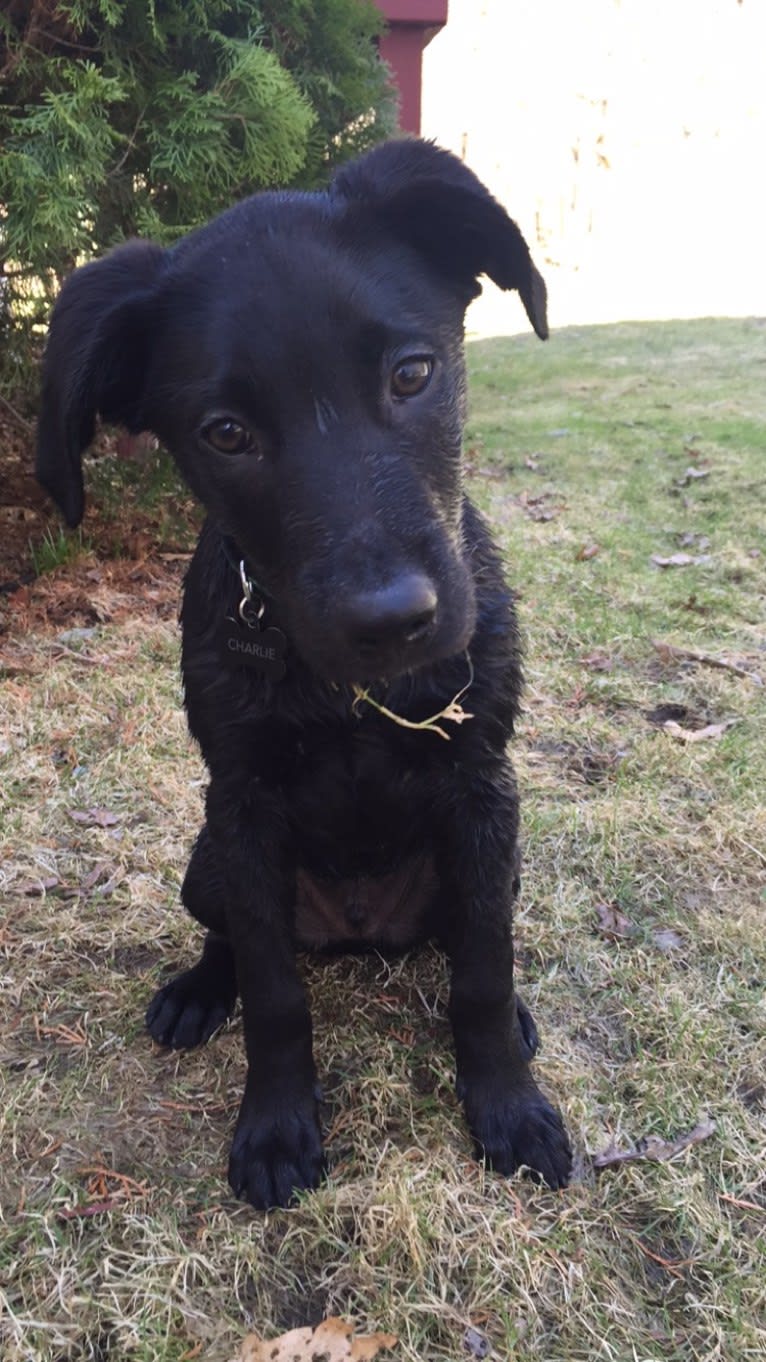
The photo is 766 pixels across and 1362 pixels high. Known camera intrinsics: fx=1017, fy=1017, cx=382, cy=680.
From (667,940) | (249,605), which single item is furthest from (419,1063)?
(249,605)

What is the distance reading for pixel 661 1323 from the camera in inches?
68.1

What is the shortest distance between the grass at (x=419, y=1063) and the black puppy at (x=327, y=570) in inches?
5.4

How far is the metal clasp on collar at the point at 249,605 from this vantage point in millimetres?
1920

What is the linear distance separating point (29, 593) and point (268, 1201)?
346cm

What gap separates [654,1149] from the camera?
2.02m

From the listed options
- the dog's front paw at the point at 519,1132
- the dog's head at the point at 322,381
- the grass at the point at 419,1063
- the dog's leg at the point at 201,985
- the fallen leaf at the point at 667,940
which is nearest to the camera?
the dog's head at the point at 322,381

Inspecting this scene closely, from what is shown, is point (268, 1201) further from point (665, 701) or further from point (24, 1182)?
point (665, 701)

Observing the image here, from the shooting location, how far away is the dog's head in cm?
164

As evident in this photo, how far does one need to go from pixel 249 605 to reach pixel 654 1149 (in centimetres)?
134

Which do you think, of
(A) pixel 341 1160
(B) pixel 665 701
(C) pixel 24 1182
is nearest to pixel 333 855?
(A) pixel 341 1160

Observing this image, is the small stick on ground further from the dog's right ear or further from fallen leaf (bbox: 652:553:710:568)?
the dog's right ear

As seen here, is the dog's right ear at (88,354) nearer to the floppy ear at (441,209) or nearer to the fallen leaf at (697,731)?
the floppy ear at (441,209)

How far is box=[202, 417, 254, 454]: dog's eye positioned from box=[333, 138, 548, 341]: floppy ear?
50 centimetres

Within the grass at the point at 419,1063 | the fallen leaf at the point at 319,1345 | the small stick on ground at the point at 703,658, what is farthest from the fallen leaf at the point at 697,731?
the fallen leaf at the point at 319,1345
